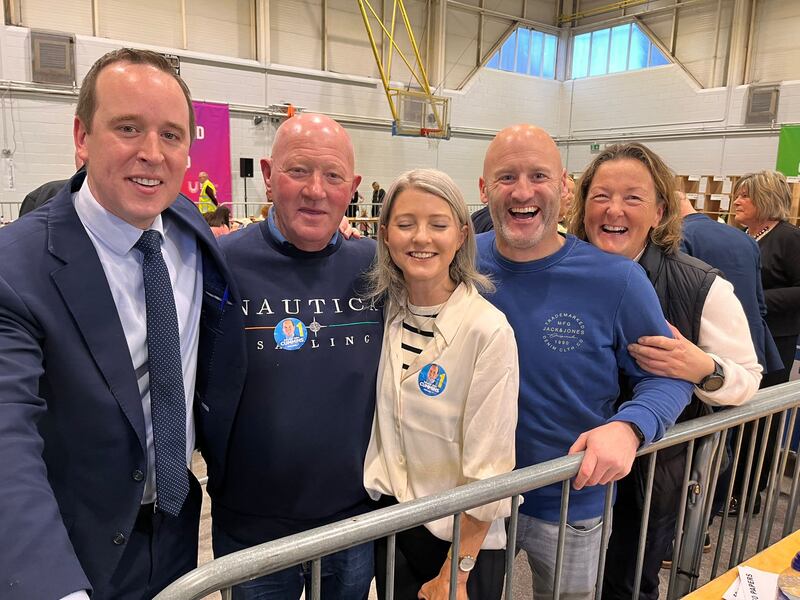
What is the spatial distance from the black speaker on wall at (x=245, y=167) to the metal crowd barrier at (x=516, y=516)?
11044 millimetres

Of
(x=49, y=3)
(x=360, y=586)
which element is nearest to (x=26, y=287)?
(x=360, y=586)

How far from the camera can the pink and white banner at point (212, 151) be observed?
10898 millimetres

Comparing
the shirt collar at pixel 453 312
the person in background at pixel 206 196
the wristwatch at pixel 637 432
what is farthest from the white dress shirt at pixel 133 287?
the person in background at pixel 206 196

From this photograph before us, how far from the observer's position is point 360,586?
1624mm

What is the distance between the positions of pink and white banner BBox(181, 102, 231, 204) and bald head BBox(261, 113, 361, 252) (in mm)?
9965

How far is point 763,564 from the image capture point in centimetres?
154

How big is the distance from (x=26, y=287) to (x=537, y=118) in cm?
1626

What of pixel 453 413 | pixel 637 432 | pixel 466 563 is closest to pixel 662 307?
pixel 637 432

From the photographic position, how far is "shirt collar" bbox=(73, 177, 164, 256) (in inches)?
49.4

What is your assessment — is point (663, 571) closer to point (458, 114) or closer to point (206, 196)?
point (206, 196)

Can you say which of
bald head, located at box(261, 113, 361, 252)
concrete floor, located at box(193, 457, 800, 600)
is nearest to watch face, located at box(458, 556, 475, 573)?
bald head, located at box(261, 113, 361, 252)

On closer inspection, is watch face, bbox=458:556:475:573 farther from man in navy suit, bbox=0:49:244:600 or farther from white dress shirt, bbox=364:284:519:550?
man in navy suit, bbox=0:49:244:600

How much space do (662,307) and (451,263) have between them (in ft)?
2.35

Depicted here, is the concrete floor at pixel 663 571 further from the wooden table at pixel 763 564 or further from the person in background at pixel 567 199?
the person in background at pixel 567 199
